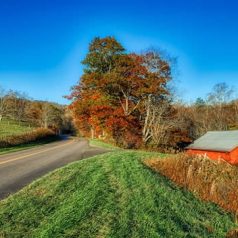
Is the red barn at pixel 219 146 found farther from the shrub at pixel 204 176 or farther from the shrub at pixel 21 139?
the shrub at pixel 204 176

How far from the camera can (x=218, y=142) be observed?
34625 millimetres

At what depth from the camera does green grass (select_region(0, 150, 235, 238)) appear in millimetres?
4531

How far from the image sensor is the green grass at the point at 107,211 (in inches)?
178

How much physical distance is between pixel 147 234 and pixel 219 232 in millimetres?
1752

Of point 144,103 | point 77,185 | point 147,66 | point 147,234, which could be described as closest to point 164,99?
point 144,103

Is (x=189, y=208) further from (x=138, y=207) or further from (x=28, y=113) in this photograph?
(x=28, y=113)

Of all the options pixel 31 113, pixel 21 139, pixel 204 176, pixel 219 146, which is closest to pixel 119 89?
pixel 21 139

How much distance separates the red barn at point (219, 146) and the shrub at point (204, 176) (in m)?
20.6

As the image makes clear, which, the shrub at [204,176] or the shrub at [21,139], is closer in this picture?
the shrub at [204,176]

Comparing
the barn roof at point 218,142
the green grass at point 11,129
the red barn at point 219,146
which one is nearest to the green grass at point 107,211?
the green grass at point 11,129

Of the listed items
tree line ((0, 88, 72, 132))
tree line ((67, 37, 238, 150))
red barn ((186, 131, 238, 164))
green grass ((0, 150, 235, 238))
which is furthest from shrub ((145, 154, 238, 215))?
tree line ((0, 88, 72, 132))

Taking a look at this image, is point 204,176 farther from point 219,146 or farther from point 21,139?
point 219,146

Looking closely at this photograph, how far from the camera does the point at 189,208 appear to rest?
6344mm

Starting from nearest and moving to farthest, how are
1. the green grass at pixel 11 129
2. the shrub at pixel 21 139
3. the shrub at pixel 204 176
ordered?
the shrub at pixel 204 176 < the shrub at pixel 21 139 < the green grass at pixel 11 129
